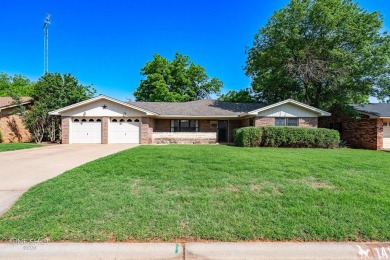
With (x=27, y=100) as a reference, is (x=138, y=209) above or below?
below

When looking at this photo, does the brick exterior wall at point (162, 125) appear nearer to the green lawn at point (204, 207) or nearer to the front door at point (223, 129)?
the front door at point (223, 129)

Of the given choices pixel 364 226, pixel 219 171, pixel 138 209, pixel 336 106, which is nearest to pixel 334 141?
pixel 336 106

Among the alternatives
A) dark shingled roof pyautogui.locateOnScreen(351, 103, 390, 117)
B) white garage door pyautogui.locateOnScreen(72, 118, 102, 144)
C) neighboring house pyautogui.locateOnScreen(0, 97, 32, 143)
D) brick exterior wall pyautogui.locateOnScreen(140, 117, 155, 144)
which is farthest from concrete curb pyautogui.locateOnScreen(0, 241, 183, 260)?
neighboring house pyautogui.locateOnScreen(0, 97, 32, 143)

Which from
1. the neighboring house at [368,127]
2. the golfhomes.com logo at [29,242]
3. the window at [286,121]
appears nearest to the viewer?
the golfhomes.com logo at [29,242]

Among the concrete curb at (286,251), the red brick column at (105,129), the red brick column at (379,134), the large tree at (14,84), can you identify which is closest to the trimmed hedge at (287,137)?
the red brick column at (379,134)

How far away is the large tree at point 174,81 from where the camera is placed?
33625 mm

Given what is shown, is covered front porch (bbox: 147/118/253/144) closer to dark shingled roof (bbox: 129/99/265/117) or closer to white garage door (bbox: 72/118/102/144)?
dark shingled roof (bbox: 129/99/265/117)

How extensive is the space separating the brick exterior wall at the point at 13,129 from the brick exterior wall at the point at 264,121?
19.3 meters

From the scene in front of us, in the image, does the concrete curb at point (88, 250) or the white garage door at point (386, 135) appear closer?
the concrete curb at point (88, 250)

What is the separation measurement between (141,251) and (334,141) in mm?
16200

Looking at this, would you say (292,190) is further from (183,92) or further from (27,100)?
(183,92)

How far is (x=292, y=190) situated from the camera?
190 inches

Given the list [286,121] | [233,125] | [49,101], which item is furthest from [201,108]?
[49,101]

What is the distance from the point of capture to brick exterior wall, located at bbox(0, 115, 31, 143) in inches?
747
